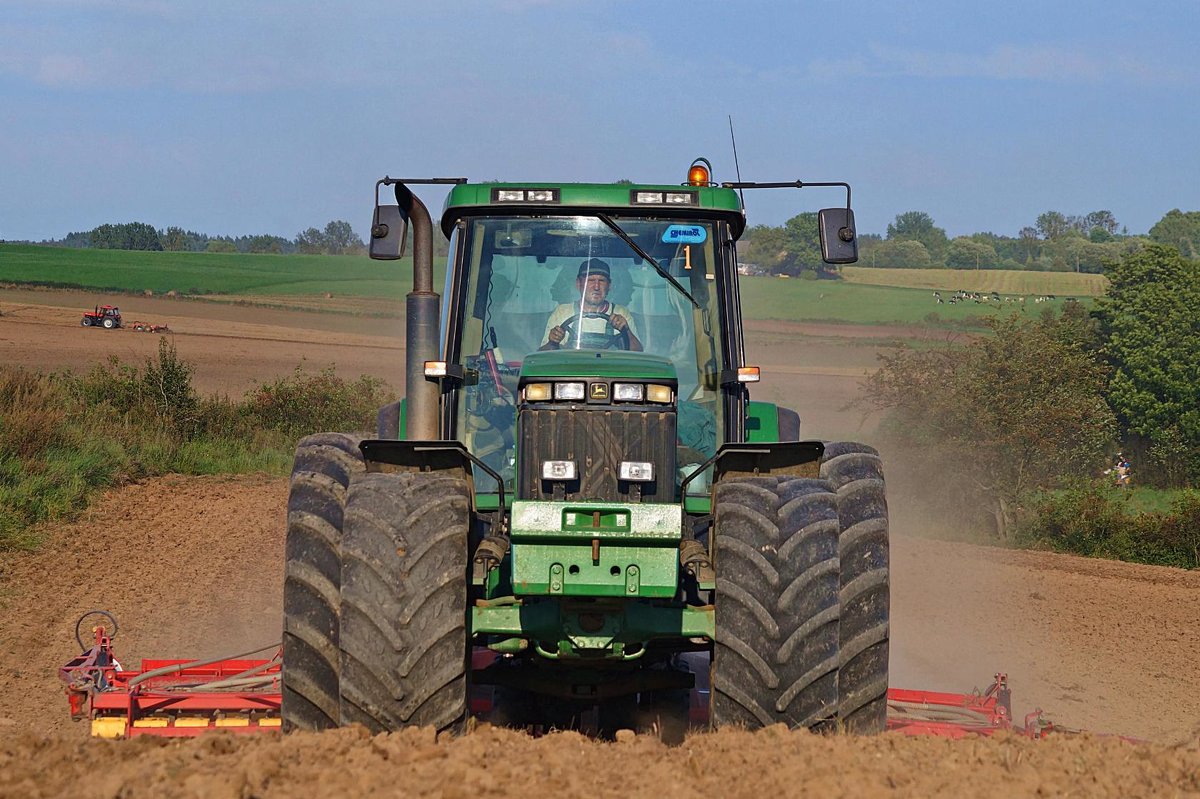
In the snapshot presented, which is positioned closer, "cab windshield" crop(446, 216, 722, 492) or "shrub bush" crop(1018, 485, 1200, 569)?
"cab windshield" crop(446, 216, 722, 492)

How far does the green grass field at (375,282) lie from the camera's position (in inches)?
2154

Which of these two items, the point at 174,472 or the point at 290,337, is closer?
the point at 174,472

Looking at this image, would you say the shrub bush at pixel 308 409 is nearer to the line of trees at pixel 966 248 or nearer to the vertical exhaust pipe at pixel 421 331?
the vertical exhaust pipe at pixel 421 331

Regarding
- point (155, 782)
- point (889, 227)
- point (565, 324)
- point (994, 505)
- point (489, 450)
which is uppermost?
point (889, 227)

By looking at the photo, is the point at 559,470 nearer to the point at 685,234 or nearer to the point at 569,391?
the point at 569,391

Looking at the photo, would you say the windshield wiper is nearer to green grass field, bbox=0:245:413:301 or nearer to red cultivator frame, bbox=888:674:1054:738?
red cultivator frame, bbox=888:674:1054:738

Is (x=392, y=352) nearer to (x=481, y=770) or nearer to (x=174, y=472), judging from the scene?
(x=174, y=472)

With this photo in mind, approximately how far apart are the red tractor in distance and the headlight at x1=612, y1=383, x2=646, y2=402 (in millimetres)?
34047

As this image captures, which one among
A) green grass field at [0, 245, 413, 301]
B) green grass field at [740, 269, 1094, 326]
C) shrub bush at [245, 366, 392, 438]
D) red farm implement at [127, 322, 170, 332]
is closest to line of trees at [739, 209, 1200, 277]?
green grass field at [740, 269, 1094, 326]

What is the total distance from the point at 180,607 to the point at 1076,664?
7252 millimetres

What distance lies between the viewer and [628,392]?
19.5ft

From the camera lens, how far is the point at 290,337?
41094mm

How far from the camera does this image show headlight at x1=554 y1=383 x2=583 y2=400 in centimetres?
593

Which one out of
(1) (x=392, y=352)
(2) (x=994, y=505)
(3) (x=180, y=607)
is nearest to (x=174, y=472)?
(3) (x=180, y=607)
